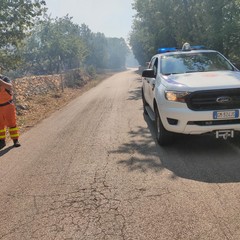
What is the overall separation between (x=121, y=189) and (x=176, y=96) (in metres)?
2.16

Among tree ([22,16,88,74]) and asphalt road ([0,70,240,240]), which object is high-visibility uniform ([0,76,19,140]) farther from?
tree ([22,16,88,74])

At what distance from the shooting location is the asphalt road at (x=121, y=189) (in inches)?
143

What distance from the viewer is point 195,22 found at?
2498 centimetres

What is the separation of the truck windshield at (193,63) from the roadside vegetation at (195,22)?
907cm

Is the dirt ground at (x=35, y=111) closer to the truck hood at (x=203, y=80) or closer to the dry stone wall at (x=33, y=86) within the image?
the dry stone wall at (x=33, y=86)

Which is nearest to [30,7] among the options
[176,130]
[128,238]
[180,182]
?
[176,130]

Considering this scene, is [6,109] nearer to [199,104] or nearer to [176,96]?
[176,96]

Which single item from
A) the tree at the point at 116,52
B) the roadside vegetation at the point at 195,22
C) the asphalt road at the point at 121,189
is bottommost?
the tree at the point at 116,52

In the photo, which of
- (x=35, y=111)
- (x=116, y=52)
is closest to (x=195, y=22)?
(x=35, y=111)

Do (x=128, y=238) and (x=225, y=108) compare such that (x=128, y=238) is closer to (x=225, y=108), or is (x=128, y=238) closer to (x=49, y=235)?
(x=49, y=235)

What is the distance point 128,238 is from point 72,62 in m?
57.3

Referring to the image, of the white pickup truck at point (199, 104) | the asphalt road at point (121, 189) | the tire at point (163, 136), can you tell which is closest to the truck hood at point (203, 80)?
the white pickup truck at point (199, 104)

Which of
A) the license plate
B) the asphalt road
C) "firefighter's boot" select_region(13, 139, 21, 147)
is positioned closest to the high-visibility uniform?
"firefighter's boot" select_region(13, 139, 21, 147)

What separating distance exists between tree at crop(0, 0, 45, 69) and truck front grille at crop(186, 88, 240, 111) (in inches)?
480
